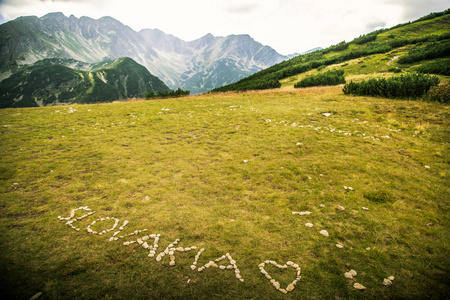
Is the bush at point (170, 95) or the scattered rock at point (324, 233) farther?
the bush at point (170, 95)

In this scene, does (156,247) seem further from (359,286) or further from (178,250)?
(359,286)

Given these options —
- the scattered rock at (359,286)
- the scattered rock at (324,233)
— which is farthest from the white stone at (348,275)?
the scattered rock at (324,233)

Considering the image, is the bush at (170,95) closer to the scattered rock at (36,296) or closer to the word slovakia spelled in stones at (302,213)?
the word slovakia spelled in stones at (302,213)

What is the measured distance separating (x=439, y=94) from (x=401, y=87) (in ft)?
13.2

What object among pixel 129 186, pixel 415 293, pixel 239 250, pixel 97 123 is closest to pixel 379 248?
pixel 415 293

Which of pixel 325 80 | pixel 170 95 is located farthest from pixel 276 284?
pixel 325 80

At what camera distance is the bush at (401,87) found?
A: 2231cm

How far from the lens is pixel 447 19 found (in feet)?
284

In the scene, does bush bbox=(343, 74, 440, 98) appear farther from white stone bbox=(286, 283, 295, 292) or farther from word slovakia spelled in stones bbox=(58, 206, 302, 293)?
white stone bbox=(286, 283, 295, 292)

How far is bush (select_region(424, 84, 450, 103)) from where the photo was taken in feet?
64.1

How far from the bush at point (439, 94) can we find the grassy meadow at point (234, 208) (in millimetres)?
5852

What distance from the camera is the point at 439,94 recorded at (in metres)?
20.0

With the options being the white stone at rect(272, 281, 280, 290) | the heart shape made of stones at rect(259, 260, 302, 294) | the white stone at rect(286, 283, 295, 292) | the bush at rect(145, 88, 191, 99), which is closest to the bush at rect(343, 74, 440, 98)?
the heart shape made of stones at rect(259, 260, 302, 294)

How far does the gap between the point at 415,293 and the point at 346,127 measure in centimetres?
1434
